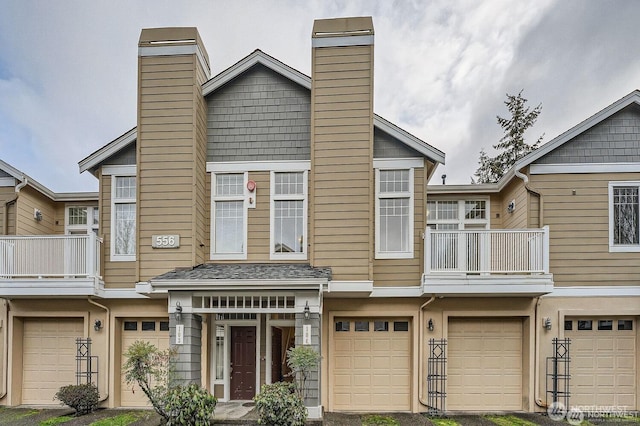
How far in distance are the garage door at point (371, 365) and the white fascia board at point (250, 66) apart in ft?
17.8

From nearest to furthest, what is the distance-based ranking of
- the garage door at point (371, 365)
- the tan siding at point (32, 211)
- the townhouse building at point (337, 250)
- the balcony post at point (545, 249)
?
1. the balcony post at point (545, 249)
2. the townhouse building at point (337, 250)
3. the garage door at point (371, 365)
4. the tan siding at point (32, 211)

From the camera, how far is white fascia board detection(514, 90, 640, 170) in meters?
9.17

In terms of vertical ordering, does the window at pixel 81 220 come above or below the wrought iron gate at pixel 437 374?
above

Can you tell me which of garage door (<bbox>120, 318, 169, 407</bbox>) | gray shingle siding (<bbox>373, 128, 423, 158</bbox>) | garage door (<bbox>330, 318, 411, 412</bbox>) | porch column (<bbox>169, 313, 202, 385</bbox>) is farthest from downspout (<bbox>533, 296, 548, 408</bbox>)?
garage door (<bbox>120, 318, 169, 407</bbox>)

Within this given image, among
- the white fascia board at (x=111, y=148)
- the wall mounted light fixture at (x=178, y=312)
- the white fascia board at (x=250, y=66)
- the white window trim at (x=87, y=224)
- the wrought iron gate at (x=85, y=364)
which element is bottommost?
the wrought iron gate at (x=85, y=364)

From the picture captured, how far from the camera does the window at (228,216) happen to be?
370 inches

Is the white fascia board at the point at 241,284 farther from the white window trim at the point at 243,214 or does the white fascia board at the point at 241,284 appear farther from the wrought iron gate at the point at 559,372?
the wrought iron gate at the point at 559,372

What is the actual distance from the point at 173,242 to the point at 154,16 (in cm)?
906

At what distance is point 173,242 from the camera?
29.2 feet

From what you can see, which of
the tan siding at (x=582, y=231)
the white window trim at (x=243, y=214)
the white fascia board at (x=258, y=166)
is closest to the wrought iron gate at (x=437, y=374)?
the tan siding at (x=582, y=231)

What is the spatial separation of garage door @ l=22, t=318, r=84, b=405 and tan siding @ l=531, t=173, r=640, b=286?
10774 millimetres

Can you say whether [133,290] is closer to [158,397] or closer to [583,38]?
[158,397]

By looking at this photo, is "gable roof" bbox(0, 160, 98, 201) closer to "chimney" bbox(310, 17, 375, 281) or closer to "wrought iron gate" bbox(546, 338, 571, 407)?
"chimney" bbox(310, 17, 375, 281)

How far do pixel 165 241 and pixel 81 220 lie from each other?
152 inches
